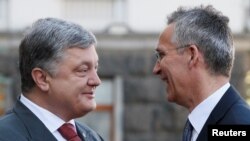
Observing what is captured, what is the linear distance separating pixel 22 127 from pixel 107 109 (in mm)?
8318

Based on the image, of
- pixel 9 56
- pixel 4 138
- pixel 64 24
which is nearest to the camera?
pixel 4 138

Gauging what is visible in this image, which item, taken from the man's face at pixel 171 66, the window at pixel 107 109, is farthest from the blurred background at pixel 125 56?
the man's face at pixel 171 66

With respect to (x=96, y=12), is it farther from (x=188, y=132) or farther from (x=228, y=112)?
(x=228, y=112)

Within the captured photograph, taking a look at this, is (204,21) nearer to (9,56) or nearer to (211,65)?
(211,65)

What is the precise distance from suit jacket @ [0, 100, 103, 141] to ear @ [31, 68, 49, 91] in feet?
0.43

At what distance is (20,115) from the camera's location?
382cm

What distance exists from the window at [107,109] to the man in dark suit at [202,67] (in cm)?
810

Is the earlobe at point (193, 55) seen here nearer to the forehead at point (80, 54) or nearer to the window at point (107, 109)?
the forehead at point (80, 54)

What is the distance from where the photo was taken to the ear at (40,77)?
152 inches

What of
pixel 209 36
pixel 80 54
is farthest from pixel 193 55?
pixel 80 54

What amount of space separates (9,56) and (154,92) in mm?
2256

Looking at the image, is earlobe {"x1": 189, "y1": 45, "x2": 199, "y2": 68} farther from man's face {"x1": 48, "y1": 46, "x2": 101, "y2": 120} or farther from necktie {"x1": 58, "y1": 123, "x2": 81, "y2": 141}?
necktie {"x1": 58, "y1": 123, "x2": 81, "y2": 141}

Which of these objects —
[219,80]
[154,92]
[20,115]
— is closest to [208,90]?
[219,80]

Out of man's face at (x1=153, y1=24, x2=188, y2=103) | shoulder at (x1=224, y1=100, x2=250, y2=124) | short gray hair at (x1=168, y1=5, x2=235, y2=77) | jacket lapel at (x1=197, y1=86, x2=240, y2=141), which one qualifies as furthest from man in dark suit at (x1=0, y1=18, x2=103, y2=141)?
shoulder at (x1=224, y1=100, x2=250, y2=124)
